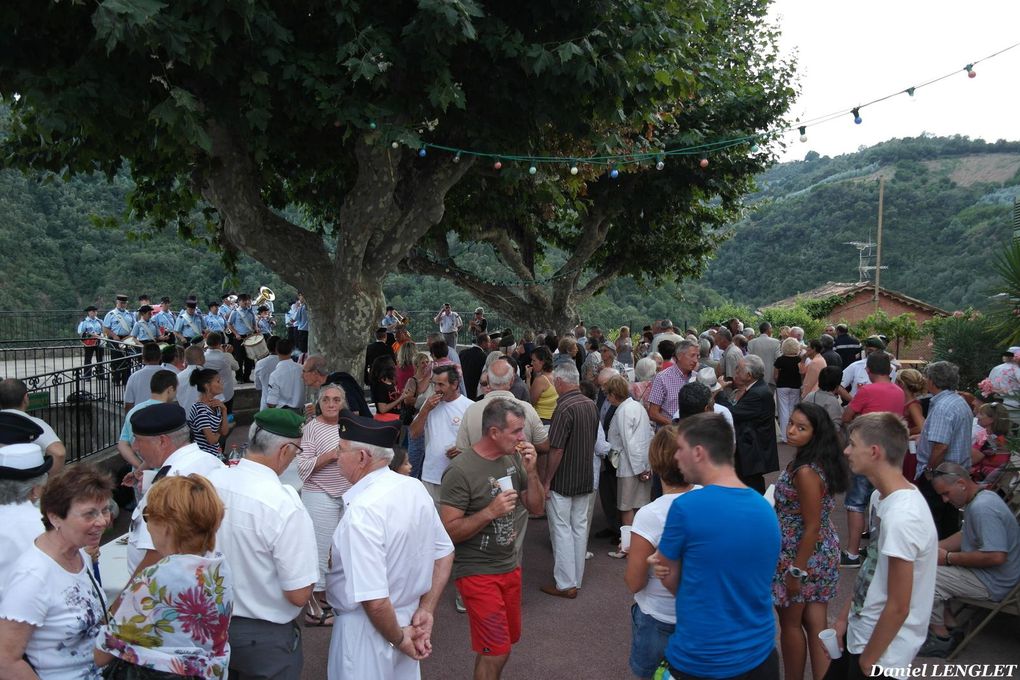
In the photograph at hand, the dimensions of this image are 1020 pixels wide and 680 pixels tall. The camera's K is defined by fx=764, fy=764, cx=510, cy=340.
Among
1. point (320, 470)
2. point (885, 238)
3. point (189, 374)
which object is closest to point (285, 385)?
point (189, 374)

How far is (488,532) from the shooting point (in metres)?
3.97

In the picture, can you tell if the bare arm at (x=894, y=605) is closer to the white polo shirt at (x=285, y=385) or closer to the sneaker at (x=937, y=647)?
the sneaker at (x=937, y=647)

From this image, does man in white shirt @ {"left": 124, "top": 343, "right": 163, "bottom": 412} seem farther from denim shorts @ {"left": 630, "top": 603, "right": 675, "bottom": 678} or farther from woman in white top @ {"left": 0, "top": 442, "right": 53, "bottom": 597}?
denim shorts @ {"left": 630, "top": 603, "right": 675, "bottom": 678}

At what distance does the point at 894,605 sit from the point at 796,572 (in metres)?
1.00

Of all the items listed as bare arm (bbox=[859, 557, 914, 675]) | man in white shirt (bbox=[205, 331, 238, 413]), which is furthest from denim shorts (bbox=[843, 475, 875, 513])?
man in white shirt (bbox=[205, 331, 238, 413])

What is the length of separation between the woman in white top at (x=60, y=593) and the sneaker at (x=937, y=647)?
478cm

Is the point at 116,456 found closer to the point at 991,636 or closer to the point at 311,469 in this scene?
the point at 311,469

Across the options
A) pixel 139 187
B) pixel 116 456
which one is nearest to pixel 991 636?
pixel 116 456

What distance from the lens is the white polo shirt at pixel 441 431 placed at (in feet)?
20.0

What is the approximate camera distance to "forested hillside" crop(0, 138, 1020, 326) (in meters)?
28.9

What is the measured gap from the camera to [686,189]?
16.5m

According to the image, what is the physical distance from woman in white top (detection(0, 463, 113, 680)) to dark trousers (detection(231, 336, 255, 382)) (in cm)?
1297

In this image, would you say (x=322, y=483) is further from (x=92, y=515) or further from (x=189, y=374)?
(x=189, y=374)

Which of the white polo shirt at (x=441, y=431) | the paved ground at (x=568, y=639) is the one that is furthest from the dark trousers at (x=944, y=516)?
the white polo shirt at (x=441, y=431)
